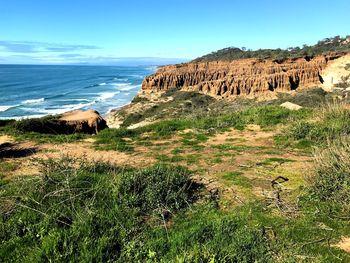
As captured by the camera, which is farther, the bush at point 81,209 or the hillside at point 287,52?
the hillside at point 287,52

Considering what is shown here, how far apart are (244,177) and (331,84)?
4793 centimetres

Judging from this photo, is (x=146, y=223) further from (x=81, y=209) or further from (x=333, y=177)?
(x=333, y=177)

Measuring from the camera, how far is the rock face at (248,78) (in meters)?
51.2

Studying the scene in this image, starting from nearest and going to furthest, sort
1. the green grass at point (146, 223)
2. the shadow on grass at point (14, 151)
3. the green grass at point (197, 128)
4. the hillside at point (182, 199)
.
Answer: the green grass at point (146, 223) < the hillside at point (182, 199) < the shadow on grass at point (14, 151) < the green grass at point (197, 128)

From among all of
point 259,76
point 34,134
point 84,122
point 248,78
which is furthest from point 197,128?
point 259,76

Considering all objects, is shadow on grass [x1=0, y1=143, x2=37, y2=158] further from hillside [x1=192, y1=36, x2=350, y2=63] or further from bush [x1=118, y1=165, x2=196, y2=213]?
hillside [x1=192, y1=36, x2=350, y2=63]

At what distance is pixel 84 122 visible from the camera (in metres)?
17.0

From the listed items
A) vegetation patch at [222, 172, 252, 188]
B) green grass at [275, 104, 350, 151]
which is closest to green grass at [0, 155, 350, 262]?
vegetation patch at [222, 172, 252, 188]

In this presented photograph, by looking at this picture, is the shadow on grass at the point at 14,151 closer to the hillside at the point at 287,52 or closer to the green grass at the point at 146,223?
the green grass at the point at 146,223

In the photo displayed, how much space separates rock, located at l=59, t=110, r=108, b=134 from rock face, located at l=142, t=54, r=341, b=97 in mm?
37099

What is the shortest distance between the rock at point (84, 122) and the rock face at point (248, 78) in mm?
37099

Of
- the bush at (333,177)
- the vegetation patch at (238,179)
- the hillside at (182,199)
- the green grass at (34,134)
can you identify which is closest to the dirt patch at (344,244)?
the hillside at (182,199)

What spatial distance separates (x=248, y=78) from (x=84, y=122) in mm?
39541

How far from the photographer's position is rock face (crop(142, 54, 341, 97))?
5125cm
